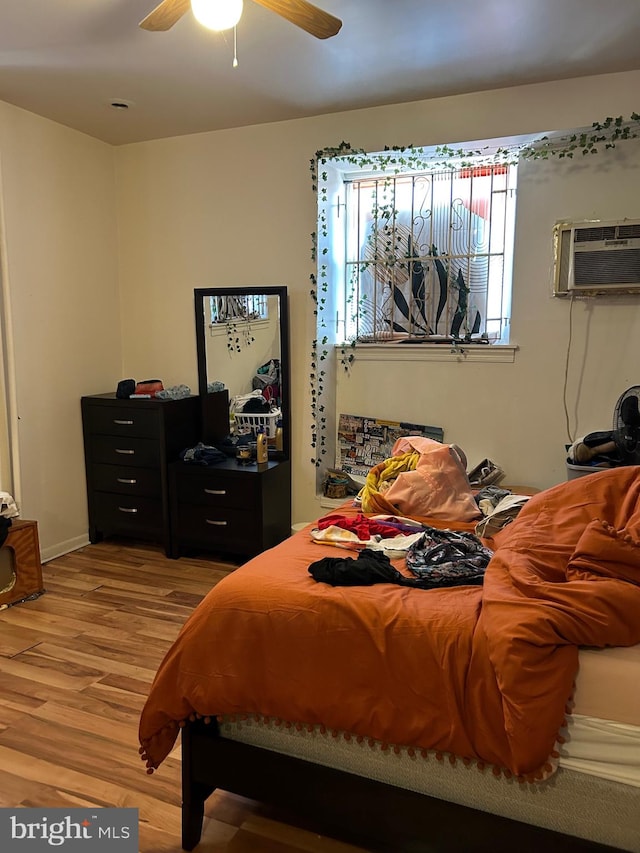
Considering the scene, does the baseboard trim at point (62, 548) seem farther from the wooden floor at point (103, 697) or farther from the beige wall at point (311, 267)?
the beige wall at point (311, 267)

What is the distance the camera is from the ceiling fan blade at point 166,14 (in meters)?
1.91

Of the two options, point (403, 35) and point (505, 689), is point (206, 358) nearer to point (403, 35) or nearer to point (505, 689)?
point (403, 35)

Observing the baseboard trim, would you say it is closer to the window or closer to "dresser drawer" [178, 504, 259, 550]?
"dresser drawer" [178, 504, 259, 550]

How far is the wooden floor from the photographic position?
1778mm

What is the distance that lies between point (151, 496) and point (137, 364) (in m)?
1.04

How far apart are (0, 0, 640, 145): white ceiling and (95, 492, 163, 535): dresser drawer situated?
7.60 feet

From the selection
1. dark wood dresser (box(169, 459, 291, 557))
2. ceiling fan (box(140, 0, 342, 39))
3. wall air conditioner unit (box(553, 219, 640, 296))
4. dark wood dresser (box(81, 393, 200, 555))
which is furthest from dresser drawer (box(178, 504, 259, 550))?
ceiling fan (box(140, 0, 342, 39))

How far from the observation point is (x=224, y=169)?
3.89 m

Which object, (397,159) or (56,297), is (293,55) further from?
(56,297)

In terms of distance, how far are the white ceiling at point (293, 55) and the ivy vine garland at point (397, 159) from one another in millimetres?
255

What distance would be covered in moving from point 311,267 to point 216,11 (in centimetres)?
194

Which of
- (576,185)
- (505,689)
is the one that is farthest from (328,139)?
(505,689)

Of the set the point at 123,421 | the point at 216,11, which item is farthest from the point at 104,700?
the point at 216,11

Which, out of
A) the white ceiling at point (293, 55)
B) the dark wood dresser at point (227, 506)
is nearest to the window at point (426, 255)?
the white ceiling at point (293, 55)
